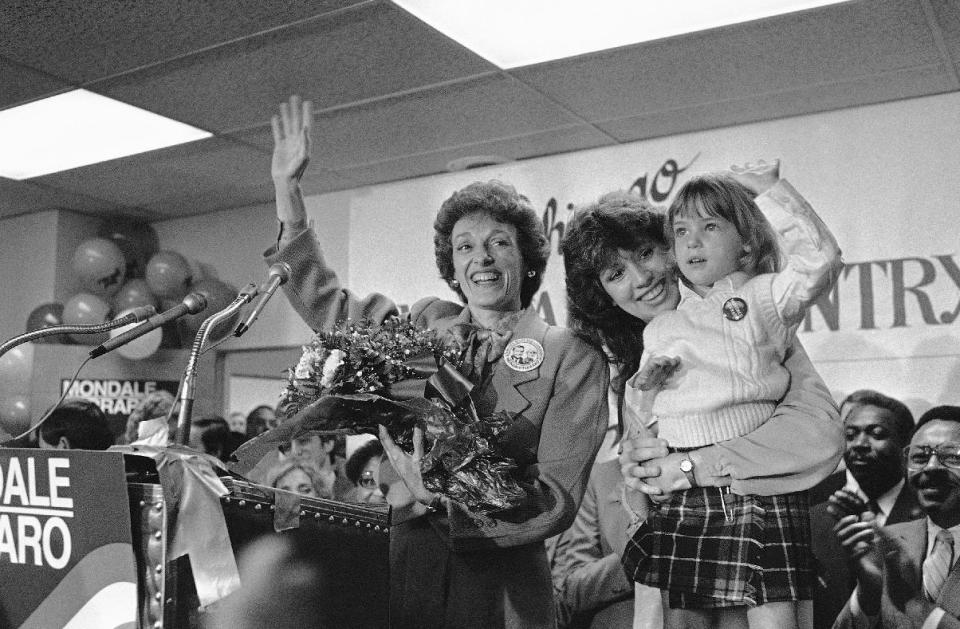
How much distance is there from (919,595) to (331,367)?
2.94 meters

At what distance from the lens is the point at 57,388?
6.38 metres

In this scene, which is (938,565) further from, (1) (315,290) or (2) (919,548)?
(1) (315,290)

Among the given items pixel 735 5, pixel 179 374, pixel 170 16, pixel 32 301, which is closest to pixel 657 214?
pixel 735 5

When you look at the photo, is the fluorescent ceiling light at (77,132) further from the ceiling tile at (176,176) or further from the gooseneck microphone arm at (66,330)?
the gooseneck microphone arm at (66,330)

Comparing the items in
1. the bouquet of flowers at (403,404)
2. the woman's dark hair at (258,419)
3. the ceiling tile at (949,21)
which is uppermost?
the ceiling tile at (949,21)

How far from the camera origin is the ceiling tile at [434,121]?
439cm

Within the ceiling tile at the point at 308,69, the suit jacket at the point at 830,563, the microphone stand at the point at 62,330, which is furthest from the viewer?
the suit jacket at the point at 830,563

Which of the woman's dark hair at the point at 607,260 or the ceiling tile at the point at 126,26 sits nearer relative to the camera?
the woman's dark hair at the point at 607,260

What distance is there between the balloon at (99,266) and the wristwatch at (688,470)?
5.13 meters

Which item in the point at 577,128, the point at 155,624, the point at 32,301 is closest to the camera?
the point at 155,624

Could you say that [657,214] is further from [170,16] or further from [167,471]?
[170,16]

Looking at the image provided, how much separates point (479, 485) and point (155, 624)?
0.60m

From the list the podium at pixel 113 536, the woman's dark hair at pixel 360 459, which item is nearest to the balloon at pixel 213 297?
the woman's dark hair at pixel 360 459

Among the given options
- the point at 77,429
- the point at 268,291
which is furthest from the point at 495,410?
the point at 77,429
